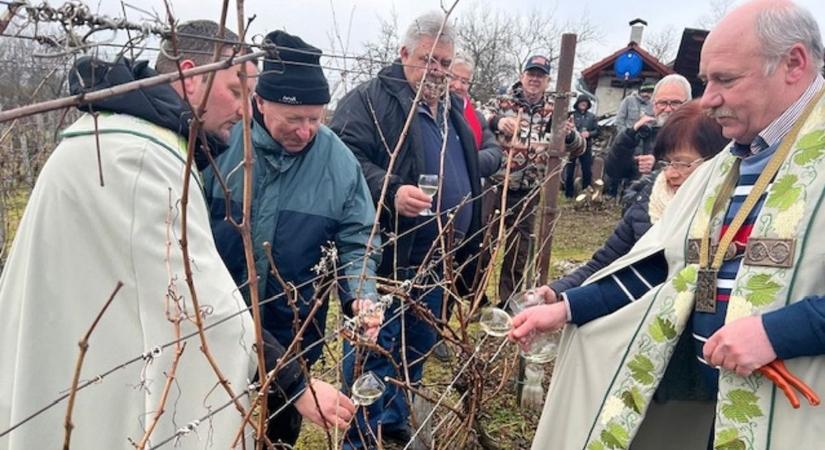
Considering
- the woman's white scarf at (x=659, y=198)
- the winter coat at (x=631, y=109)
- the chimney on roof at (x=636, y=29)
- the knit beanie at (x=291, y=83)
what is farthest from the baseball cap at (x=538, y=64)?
the chimney on roof at (x=636, y=29)

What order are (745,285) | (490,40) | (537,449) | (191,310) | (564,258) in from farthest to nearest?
1. (490,40)
2. (564,258)
3. (537,449)
4. (745,285)
5. (191,310)

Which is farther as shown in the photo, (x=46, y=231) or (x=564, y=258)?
(x=564, y=258)

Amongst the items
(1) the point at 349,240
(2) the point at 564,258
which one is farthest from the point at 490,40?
(1) the point at 349,240

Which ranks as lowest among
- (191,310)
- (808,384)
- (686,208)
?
(808,384)

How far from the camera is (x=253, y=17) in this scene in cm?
91

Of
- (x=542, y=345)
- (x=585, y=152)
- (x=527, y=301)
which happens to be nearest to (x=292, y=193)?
(x=527, y=301)

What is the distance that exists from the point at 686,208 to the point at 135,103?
1496mm

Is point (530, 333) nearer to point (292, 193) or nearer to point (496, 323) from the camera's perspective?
point (496, 323)

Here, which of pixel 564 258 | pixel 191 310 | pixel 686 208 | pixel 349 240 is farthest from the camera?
pixel 564 258

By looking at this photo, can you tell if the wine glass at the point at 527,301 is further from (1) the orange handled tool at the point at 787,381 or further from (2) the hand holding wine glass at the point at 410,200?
(1) the orange handled tool at the point at 787,381

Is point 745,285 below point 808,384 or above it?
above

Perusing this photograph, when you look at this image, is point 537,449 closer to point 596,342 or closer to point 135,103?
point 596,342

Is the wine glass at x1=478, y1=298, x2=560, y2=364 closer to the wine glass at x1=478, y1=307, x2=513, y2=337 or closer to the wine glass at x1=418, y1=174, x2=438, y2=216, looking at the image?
the wine glass at x1=478, y1=307, x2=513, y2=337

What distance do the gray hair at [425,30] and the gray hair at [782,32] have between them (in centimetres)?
167
